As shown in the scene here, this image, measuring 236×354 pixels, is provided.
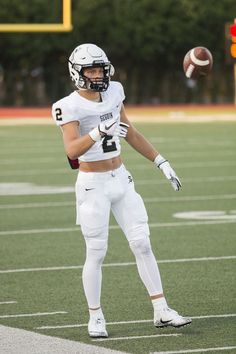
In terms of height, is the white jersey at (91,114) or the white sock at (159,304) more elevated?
the white jersey at (91,114)

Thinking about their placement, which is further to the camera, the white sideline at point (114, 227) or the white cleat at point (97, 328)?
the white sideline at point (114, 227)

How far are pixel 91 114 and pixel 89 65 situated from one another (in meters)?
0.31

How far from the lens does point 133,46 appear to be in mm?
53312

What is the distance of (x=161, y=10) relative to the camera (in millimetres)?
52344

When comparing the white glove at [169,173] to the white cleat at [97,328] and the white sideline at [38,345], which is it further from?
the white sideline at [38,345]

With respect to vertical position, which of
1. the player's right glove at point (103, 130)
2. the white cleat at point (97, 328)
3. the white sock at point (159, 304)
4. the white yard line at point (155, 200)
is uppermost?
the player's right glove at point (103, 130)

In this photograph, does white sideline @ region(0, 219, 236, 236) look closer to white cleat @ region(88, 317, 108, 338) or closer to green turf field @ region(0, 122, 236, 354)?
green turf field @ region(0, 122, 236, 354)

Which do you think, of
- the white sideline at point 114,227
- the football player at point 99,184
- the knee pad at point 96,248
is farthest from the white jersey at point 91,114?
the white sideline at point 114,227

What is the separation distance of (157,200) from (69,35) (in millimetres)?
37948

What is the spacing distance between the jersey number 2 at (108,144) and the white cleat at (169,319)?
1.04m

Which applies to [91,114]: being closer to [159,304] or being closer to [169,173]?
[169,173]

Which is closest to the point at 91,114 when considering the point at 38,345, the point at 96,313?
the point at 96,313

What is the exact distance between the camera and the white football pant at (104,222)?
7.65m

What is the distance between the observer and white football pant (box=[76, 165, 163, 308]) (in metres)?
7.65
